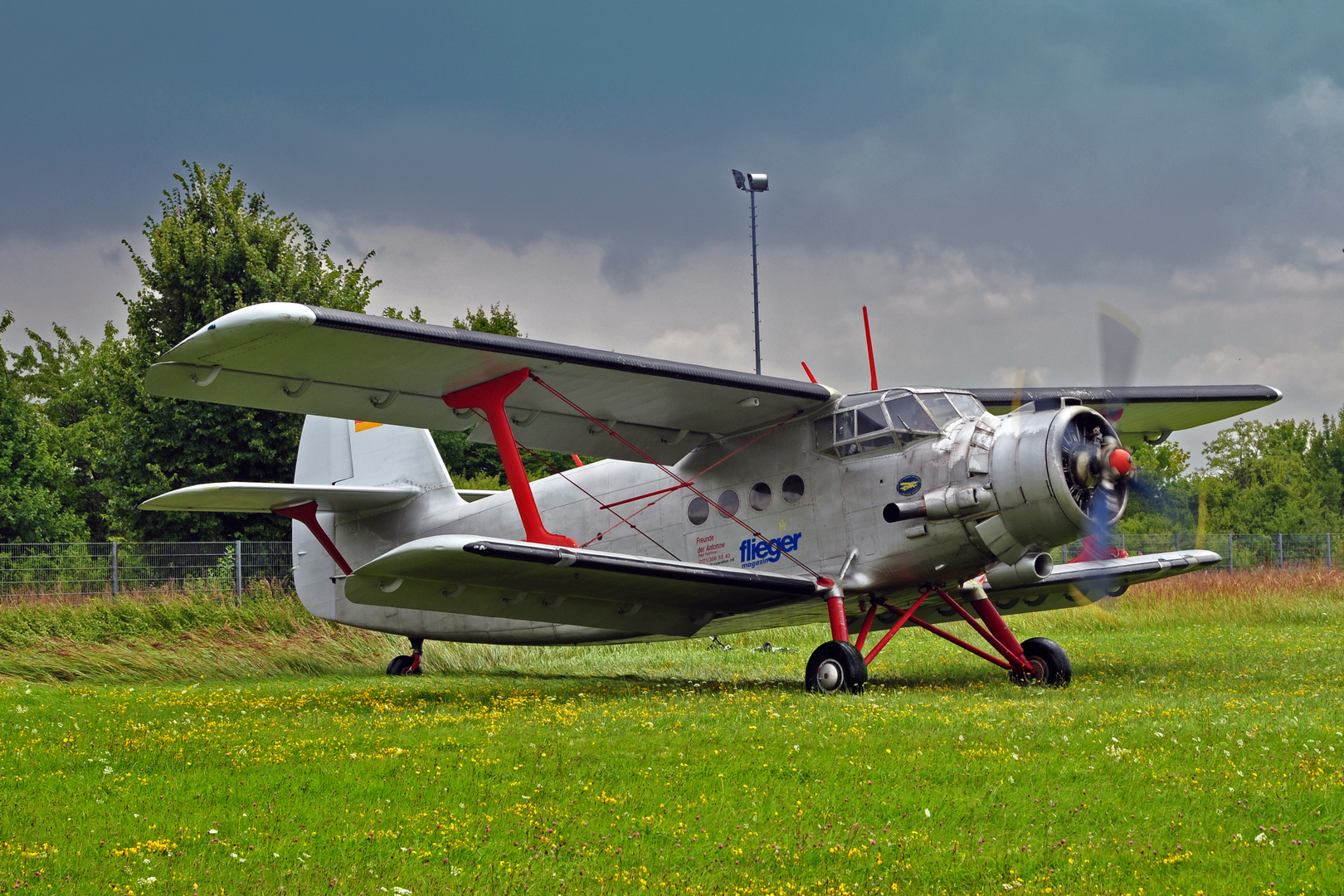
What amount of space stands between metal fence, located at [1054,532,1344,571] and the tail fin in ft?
83.6

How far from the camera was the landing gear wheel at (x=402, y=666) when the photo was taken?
1714 centimetres

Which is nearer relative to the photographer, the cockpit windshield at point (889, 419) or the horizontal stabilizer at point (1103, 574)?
the cockpit windshield at point (889, 419)

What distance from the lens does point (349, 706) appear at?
11.1 meters

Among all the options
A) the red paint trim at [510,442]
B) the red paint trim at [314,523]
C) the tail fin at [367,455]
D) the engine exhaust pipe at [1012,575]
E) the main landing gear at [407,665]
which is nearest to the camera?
the red paint trim at [510,442]

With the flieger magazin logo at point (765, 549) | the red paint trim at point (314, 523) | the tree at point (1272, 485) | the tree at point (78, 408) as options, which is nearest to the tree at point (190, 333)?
the tree at point (78, 408)

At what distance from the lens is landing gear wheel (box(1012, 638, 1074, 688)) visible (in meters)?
12.1

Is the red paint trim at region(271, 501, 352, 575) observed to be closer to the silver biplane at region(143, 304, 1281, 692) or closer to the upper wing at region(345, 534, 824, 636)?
the silver biplane at region(143, 304, 1281, 692)

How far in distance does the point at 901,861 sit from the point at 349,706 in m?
7.47

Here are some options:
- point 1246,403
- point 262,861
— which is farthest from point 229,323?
point 1246,403

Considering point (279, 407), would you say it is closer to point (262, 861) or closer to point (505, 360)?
point (505, 360)

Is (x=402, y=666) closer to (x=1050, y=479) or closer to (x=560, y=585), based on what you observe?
(x=560, y=585)

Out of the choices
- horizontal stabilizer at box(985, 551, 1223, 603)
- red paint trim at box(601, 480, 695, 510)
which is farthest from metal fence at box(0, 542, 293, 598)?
horizontal stabilizer at box(985, 551, 1223, 603)

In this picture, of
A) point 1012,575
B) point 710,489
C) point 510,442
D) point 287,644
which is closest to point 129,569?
point 287,644

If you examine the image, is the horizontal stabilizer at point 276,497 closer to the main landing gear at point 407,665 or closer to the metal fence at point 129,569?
the main landing gear at point 407,665
